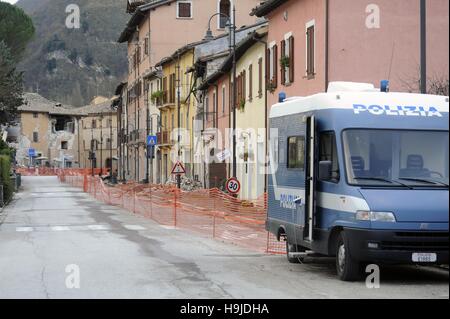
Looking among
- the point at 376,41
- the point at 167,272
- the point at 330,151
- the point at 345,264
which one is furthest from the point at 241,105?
the point at 345,264

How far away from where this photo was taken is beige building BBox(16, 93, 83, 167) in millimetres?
130250

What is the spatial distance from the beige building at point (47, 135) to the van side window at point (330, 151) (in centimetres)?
11413

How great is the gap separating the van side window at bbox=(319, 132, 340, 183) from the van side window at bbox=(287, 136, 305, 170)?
55cm

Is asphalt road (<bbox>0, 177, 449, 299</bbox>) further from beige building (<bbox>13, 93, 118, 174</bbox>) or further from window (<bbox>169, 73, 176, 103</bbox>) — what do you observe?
beige building (<bbox>13, 93, 118, 174</bbox>)

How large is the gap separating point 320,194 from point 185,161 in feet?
159

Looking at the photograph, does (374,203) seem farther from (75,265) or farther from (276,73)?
(276,73)

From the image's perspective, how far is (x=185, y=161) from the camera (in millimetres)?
62375

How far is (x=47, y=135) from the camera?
134125 mm

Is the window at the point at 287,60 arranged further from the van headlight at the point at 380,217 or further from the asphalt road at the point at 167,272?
the van headlight at the point at 380,217

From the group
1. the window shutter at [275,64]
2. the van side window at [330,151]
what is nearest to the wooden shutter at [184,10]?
the window shutter at [275,64]

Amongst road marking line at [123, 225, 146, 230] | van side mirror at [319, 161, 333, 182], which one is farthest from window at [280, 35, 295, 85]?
van side mirror at [319, 161, 333, 182]

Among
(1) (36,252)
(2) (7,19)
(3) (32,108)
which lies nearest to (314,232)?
(1) (36,252)

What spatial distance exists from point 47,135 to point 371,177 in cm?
12451

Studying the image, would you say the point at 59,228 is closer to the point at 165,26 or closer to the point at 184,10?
the point at 184,10
